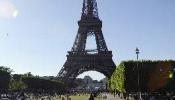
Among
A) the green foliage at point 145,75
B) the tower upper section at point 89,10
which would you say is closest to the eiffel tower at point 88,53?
the tower upper section at point 89,10

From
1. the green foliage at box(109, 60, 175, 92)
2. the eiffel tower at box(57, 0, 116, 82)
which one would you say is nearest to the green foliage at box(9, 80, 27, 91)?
the eiffel tower at box(57, 0, 116, 82)

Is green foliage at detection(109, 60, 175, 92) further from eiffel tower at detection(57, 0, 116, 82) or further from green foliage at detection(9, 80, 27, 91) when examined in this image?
green foliage at detection(9, 80, 27, 91)

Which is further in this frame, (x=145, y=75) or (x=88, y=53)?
(x=88, y=53)

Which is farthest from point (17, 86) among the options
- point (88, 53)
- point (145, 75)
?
point (145, 75)

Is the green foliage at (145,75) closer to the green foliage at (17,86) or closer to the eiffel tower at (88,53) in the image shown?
the eiffel tower at (88,53)

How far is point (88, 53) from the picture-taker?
404ft

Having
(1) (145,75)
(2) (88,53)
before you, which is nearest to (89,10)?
(2) (88,53)

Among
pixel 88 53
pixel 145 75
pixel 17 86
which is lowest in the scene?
pixel 145 75

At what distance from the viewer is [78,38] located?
4722 inches

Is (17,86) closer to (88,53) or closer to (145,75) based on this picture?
(88,53)

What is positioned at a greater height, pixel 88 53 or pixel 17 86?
pixel 88 53

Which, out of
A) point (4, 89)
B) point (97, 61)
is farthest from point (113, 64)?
point (4, 89)

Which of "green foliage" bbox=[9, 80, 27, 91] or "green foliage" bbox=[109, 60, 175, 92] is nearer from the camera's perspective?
"green foliage" bbox=[109, 60, 175, 92]

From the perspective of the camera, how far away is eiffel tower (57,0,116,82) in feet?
390
